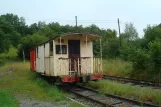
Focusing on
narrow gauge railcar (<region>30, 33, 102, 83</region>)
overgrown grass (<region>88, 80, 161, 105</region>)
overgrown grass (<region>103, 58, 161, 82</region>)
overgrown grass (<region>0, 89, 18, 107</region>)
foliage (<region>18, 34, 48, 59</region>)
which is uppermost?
foliage (<region>18, 34, 48, 59</region>)

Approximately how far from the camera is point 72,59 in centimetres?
1588

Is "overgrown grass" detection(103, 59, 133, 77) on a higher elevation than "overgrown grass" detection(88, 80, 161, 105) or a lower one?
higher

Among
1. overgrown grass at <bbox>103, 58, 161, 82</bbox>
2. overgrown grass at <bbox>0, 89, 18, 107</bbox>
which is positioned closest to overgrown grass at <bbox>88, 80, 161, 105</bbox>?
overgrown grass at <bbox>103, 58, 161, 82</bbox>

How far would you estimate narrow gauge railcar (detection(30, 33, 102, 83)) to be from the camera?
15203mm

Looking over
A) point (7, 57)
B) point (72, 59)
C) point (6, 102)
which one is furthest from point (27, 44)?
point (6, 102)

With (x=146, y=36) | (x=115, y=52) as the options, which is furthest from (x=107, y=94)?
(x=115, y=52)

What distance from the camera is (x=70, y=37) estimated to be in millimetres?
16312

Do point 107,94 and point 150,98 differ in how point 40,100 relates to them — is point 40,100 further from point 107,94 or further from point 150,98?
point 150,98

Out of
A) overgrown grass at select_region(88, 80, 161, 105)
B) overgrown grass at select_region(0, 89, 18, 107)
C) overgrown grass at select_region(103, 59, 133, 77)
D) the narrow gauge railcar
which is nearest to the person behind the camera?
overgrown grass at select_region(0, 89, 18, 107)

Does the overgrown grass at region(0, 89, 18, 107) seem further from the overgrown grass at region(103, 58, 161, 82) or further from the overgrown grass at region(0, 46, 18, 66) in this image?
the overgrown grass at region(0, 46, 18, 66)

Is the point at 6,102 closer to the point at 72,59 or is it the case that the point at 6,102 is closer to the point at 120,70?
the point at 72,59

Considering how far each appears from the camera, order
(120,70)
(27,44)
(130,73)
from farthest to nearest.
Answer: (27,44) → (120,70) → (130,73)

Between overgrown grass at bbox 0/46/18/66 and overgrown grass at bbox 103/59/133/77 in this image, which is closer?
overgrown grass at bbox 103/59/133/77

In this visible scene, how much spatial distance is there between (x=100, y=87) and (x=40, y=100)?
172 inches
